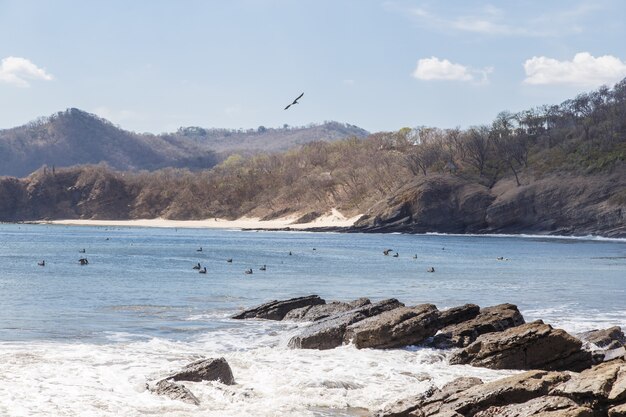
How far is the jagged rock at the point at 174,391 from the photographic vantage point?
16234 mm

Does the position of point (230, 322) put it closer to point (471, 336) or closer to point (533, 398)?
point (471, 336)

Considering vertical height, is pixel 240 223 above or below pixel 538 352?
above

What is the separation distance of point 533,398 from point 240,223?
15249 centimetres

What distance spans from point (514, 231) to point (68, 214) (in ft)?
334

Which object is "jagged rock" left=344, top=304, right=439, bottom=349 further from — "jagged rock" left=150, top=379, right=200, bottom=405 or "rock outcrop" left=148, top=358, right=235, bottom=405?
"jagged rock" left=150, top=379, right=200, bottom=405

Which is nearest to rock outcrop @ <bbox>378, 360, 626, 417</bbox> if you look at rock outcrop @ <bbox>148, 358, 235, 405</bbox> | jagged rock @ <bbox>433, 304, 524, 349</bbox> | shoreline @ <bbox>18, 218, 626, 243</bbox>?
rock outcrop @ <bbox>148, 358, 235, 405</bbox>

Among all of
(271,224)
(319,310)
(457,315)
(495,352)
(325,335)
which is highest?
(271,224)

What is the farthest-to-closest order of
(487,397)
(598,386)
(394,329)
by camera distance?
1. (394,329)
2. (487,397)
3. (598,386)

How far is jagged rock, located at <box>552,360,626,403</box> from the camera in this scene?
13117mm

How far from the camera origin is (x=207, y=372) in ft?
58.7

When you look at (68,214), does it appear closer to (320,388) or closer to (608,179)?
(608,179)

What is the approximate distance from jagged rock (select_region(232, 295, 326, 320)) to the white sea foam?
6481mm

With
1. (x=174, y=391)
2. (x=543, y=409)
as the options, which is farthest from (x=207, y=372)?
(x=543, y=409)

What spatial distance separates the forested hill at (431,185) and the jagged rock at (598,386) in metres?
106
